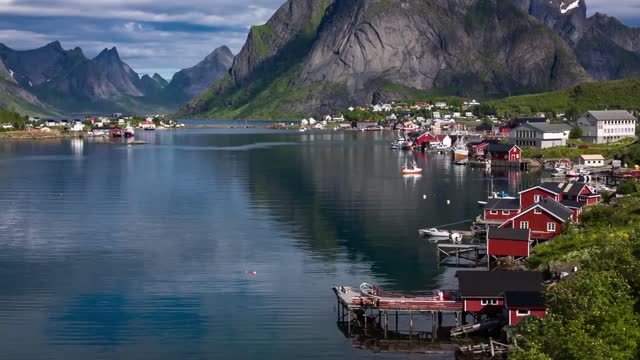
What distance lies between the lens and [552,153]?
10912cm

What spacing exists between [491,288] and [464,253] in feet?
45.2

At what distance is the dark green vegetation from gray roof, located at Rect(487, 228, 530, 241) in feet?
19.0

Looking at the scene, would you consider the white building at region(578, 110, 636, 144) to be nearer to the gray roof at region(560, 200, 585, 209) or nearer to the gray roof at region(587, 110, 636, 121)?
the gray roof at region(587, 110, 636, 121)

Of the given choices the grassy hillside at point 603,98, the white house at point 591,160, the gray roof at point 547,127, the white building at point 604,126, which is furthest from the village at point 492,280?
the grassy hillside at point 603,98

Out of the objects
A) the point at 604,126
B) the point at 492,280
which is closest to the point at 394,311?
the point at 492,280

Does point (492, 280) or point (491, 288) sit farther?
point (492, 280)

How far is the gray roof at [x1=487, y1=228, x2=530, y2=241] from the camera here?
43062mm

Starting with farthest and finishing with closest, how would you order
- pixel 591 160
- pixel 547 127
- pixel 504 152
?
pixel 547 127 → pixel 504 152 → pixel 591 160

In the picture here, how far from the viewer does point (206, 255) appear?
47719 millimetres

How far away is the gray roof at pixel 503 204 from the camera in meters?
54.6

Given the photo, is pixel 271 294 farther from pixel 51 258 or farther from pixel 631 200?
pixel 631 200

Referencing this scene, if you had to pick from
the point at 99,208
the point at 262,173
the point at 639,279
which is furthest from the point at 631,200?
the point at 262,173

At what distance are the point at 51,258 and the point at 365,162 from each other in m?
67.8

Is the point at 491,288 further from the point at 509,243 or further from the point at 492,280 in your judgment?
the point at 509,243
